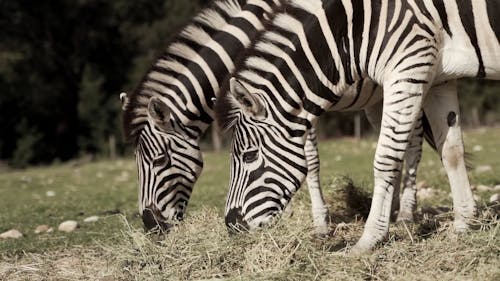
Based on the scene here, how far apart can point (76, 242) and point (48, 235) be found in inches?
33.2

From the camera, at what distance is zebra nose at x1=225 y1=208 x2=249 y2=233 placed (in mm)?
5504

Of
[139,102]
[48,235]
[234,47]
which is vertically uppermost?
[234,47]

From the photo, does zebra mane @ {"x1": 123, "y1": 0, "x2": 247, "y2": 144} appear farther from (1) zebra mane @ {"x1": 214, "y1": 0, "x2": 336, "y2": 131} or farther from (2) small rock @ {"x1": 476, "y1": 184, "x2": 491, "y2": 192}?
(2) small rock @ {"x1": 476, "y1": 184, "x2": 491, "y2": 192}

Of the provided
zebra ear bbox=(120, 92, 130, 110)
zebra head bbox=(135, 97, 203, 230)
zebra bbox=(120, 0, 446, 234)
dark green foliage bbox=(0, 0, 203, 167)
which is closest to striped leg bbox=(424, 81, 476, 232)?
zebra bbox=(120, 0, 446, 234)

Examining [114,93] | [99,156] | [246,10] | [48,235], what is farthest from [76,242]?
[114,93]

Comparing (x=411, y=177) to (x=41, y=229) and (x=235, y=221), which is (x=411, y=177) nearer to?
(x=235, y=221)

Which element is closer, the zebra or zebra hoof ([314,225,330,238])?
zebra hoof ([314,225,330,238])

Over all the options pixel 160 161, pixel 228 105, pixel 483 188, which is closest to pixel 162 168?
pixel 160 161

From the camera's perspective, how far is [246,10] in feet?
24.2

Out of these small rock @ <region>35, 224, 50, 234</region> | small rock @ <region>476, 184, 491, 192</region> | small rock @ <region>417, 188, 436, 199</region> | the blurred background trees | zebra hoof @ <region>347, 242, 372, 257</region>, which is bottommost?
small rock @ <region>35, 224, 50, 234</region>

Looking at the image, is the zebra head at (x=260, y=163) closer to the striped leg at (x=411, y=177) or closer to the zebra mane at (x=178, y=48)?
the zebra mane at (x=178, y=48)

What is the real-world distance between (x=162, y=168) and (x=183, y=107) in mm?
697

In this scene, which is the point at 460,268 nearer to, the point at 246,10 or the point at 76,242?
the point at 246,10

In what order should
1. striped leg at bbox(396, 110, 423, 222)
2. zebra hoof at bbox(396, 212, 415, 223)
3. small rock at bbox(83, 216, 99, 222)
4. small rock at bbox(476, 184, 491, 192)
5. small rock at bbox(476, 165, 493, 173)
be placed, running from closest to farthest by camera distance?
zebra hoof at bbox(396, 212, 415, 223), striped leg at bbox(396, 110, 423, 222), small rock at bbox(83, 216, 99, 222), small rock at bbox(476, 184, 491, 192), small rock at bbox(476, 165, 493, 173)
